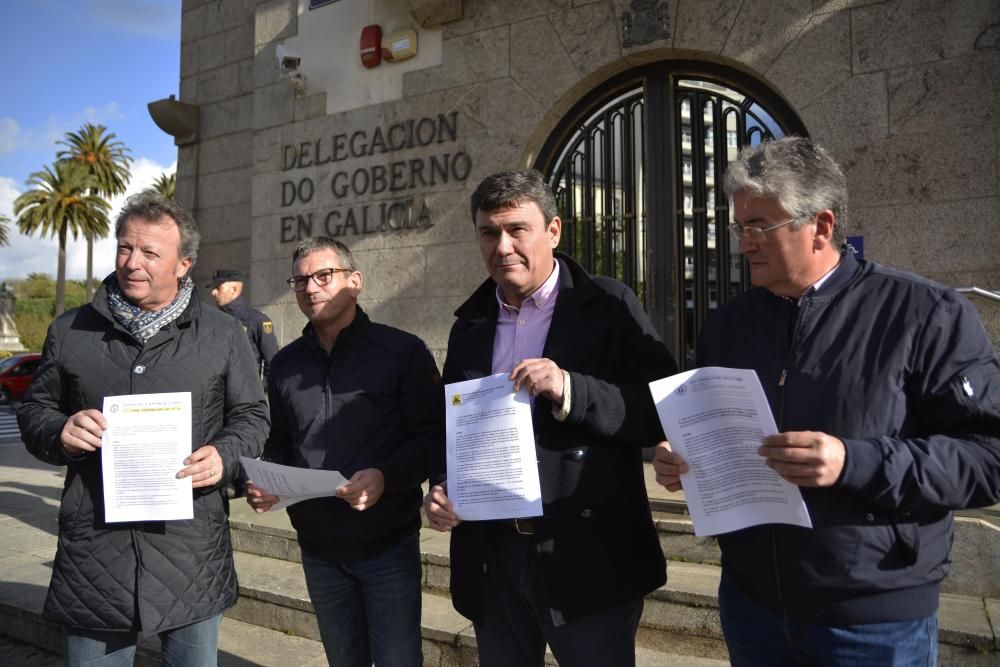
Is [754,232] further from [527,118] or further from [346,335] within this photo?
[527,118]

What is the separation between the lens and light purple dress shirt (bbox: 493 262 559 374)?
227 cm

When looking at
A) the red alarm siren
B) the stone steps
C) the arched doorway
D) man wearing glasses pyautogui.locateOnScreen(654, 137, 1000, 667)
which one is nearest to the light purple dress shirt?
man wearing glasses pyautogui.locateOnScreen(654, 137, 1000, 667)

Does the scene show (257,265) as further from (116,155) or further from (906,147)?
(116,155)

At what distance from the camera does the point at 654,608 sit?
142 inches

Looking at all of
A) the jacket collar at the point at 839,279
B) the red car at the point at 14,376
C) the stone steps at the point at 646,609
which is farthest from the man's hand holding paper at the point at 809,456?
the red car at the point at 14,376

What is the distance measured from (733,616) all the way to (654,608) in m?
1.75

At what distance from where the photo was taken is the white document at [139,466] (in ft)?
7.72

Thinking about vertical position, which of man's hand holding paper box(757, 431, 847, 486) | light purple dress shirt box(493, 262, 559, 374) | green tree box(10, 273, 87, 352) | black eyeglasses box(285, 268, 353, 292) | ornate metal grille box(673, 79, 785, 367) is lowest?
man's hand holding paper box(757, 431, 847, 486)

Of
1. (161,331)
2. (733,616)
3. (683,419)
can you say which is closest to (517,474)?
(683,419)

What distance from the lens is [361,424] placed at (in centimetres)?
262

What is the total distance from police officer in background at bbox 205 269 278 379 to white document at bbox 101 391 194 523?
3.66 meters

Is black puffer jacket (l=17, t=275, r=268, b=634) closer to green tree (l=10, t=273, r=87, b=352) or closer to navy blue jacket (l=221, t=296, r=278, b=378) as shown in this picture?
navy blue jacket (l=221, t=296, r=278, b=378)

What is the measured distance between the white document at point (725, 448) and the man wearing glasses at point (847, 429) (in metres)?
0.06

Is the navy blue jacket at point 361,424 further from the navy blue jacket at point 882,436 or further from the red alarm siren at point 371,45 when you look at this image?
the red alarm siren at point 371,45
